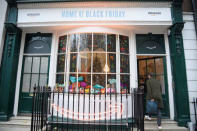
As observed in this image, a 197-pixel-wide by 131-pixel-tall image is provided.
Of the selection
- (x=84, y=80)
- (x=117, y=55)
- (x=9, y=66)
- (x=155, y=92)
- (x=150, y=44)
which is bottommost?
(x=155, y=92)

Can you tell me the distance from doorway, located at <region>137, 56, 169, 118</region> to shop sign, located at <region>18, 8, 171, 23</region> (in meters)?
1.66

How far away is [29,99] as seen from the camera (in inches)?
219

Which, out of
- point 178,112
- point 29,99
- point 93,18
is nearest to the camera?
point 178,112

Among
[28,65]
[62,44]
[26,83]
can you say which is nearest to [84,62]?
[62,44]

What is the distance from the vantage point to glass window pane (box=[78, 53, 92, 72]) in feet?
16.4

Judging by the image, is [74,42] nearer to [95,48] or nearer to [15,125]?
[95,48]

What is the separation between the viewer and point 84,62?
5039mm

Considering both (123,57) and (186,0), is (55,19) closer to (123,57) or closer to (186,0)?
(123,57)

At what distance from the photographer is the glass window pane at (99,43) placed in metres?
5.13

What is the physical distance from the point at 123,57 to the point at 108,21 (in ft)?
5.03

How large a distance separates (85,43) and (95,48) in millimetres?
444

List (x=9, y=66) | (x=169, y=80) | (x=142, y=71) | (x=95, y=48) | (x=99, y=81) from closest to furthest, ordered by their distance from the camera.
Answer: (x=99, y=81)
(x=95, y=48)
(x=9, y=66)
(x=169, y=80)
(x=142, y=71)

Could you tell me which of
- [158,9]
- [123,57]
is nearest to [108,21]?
[123,57]

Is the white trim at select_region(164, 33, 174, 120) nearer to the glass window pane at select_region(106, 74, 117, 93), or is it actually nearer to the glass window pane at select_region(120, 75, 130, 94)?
the glass window pane at select_region(120, 75, 130, 94)
